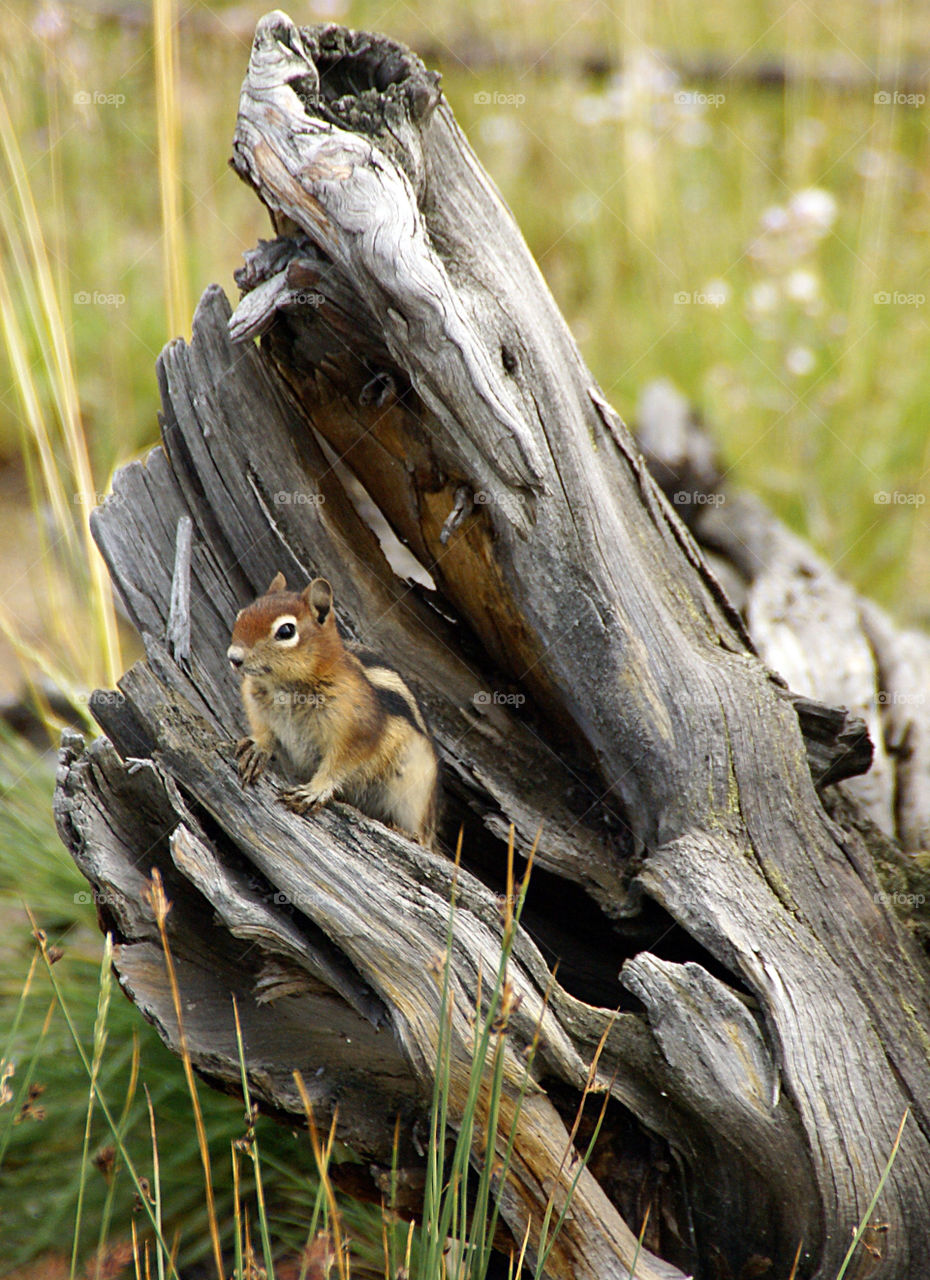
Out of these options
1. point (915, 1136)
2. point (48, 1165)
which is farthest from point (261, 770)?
point (915, 1136)

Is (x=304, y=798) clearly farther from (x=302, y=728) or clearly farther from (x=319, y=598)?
(x=319, y=598)

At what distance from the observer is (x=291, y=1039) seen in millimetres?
3074

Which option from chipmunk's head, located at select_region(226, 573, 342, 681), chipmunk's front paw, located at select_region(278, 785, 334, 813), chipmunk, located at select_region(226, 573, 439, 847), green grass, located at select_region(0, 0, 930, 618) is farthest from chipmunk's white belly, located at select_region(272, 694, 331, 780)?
green grass, located at select_region(0, 0, 930, 618)

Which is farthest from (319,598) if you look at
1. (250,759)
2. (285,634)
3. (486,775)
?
(486,775)

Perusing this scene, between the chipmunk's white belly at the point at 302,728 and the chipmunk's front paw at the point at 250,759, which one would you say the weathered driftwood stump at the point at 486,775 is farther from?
the chipmunk's white belly at the point at 302,728

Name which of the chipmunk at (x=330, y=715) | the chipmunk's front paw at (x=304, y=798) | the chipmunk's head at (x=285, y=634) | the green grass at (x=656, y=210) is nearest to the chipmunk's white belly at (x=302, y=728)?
the chipmunk at (x=330, y=715)

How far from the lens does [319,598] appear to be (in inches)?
126

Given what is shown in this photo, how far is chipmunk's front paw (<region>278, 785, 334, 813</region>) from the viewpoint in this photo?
9.93 ft

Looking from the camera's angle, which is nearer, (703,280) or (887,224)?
(703,280)

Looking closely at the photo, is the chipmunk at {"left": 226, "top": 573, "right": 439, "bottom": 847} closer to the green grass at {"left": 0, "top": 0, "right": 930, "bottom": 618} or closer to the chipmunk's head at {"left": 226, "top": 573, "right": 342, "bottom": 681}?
the chipmunk's head at {"left": 226, "top": 573, "right": 342, "bottom": 681}

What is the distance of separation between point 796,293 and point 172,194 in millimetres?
4369

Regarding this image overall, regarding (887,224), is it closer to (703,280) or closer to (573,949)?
(703,280)

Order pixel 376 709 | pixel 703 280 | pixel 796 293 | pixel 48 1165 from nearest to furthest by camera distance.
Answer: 1. pixel 376 709
2. pixel 48 1165
3. pixel 796 293
4. pixel 703 280

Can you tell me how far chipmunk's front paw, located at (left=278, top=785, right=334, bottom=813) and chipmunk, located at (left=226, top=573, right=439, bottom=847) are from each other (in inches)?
0.7
